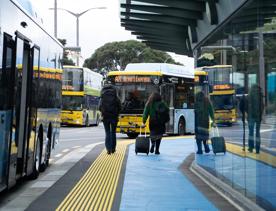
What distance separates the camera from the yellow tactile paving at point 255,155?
6.64 m

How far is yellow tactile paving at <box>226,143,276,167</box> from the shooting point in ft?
21.8

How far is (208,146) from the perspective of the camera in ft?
36.6

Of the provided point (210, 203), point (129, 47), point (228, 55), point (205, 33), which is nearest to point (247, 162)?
point (210, 203)

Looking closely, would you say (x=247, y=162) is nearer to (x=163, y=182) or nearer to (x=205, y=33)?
(x=163, y=182)

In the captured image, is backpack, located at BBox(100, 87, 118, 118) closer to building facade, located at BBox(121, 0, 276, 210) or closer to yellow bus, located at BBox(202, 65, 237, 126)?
building facade, located at BBox(121, 0, 276, 210)

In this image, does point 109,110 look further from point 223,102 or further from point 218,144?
point 223,102

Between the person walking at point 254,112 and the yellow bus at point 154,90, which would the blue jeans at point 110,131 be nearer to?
the yellow bus at point 154,90

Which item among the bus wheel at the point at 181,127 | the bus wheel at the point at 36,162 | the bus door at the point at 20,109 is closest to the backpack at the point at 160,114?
the bus wheel at the point at 36,162

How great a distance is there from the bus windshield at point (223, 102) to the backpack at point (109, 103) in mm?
5306

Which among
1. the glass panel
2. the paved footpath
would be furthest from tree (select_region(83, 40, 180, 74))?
the glass panel

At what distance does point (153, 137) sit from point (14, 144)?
7.45 metres

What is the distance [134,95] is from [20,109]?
584 inches

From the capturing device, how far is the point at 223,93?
9977 millimetres

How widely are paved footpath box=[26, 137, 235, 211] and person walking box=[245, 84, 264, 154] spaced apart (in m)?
1.31
